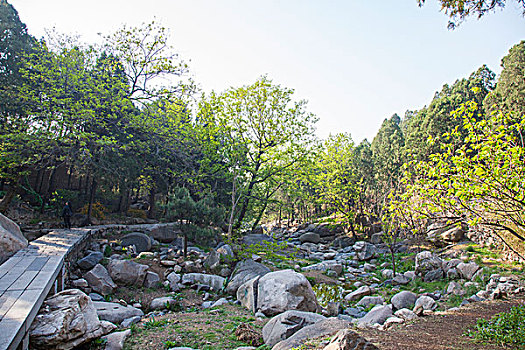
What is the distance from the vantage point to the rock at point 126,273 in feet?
27.8

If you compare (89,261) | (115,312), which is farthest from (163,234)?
(115,312)

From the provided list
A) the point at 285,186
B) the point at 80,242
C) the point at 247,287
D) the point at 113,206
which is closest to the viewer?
the point at 247,287

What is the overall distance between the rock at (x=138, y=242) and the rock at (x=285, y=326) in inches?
321

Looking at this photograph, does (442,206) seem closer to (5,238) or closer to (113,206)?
(5,238)

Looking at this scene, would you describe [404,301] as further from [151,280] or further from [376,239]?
[376,239]

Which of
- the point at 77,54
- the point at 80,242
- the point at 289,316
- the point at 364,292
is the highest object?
the point at 77,54

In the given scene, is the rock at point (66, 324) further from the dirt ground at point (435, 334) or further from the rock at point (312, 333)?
the dirt ground at point (435, 334)

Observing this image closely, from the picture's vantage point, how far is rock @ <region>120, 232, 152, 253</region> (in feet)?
38.7

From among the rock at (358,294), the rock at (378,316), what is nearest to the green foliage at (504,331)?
the rock at (378,316)

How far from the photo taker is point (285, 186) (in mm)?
13969

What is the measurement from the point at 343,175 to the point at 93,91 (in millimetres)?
17795

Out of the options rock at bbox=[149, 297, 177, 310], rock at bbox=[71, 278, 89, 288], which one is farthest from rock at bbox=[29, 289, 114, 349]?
rock at bbox=[71, 278, 89, 288]

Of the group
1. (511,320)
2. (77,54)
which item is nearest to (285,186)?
(511,320)

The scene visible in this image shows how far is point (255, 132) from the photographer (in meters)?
13.6
